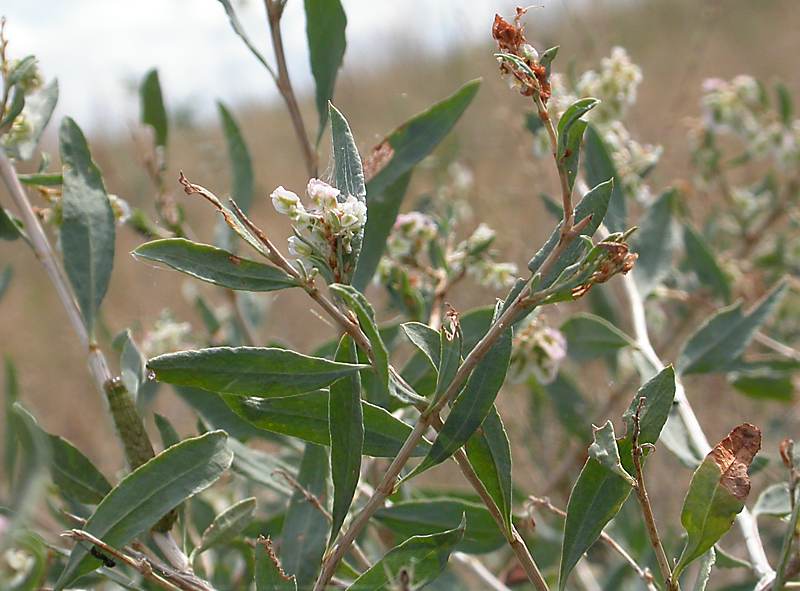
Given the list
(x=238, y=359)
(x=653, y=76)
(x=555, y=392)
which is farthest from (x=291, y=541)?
(x=653, y=76)

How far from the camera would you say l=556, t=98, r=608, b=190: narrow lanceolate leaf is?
623 millimetres

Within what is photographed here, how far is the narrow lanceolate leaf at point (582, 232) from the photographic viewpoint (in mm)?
708

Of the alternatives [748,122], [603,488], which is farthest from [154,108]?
[748,122]

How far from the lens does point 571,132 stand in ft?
2.17

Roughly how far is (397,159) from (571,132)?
1.67ft

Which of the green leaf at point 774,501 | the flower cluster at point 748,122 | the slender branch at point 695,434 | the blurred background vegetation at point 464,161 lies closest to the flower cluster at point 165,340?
the blurred background vegetation at point 464,161

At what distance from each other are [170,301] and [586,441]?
473cm

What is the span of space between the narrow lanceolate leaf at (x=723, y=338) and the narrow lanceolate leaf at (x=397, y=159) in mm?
575

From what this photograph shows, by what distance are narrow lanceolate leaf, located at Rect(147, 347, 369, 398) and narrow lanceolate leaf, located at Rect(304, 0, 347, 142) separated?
510 mm

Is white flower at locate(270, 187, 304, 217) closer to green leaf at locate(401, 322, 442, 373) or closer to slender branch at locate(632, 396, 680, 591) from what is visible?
green leaf at locate(401, 322, 442, 373)

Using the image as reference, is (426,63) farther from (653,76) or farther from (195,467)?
(195,467)

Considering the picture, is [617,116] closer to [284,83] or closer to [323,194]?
[284,83]

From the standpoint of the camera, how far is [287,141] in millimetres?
8930

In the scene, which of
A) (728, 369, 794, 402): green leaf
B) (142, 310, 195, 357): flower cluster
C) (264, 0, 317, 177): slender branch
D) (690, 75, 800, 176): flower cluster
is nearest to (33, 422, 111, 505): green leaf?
(264, 0, 317, 177): slender branch
